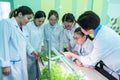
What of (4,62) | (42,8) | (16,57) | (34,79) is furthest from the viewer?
(42,8)

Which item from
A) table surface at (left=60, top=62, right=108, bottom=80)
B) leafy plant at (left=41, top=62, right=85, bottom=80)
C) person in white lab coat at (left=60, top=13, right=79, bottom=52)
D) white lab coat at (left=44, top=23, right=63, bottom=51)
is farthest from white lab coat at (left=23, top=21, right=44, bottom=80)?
leafy plant at (left=41, top=62, right=85, bottom=80)

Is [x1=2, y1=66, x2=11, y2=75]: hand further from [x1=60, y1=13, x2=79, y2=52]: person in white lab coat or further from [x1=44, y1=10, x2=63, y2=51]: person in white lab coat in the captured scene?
[x1=44, y1=10, x2=63, y2=51]: person in white lab coat

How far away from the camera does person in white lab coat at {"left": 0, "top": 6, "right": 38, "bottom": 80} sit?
2.20 m

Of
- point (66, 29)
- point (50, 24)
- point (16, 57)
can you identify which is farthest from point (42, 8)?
point (16, 57)

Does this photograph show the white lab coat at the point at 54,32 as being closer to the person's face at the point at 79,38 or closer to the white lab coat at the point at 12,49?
the person's face at the point at 79,38

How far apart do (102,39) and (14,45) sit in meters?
1.05

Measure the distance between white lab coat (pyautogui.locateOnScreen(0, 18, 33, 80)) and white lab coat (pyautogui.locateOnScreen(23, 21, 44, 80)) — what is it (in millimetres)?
→ 596

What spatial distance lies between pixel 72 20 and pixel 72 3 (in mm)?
1107

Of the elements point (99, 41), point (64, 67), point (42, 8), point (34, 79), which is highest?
point (42, 8)

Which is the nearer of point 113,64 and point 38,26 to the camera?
point 113,64

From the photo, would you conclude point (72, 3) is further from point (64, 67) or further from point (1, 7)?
point (64, 67)

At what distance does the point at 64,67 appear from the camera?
217cm

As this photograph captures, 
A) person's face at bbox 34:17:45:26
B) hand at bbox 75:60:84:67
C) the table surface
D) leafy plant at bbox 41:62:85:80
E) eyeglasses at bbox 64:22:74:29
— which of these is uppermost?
person's face at bbox 34:17:45:26

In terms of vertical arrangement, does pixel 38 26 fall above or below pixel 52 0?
below
